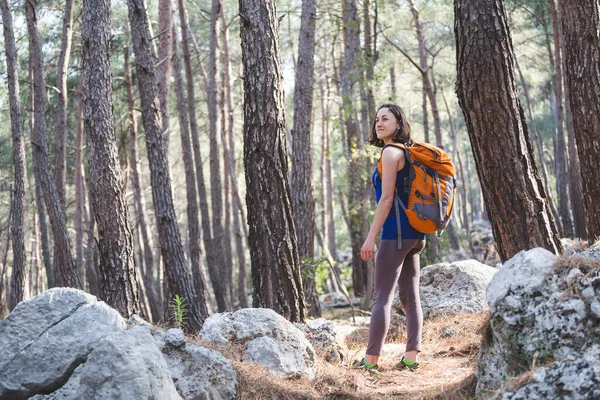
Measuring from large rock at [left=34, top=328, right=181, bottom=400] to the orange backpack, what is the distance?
1820 millimetres

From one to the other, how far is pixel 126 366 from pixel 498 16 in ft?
10.7

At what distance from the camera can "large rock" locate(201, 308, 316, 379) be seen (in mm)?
4359

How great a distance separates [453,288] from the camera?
21.9ft

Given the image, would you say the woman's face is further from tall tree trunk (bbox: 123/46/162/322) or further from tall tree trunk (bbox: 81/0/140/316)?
tall tree trunk (bbox: 123/46/162/322)

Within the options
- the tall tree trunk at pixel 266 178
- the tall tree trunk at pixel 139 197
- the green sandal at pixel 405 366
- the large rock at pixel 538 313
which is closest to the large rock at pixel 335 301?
the tall tree trunk at pixel 139 197

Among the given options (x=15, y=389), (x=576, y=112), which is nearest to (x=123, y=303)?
(x=15, y=389)

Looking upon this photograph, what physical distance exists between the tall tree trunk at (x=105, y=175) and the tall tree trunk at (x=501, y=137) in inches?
163

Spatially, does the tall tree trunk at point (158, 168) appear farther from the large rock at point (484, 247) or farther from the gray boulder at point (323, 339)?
the large rock at point (484, 247)

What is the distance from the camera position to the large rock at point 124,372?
2994mm

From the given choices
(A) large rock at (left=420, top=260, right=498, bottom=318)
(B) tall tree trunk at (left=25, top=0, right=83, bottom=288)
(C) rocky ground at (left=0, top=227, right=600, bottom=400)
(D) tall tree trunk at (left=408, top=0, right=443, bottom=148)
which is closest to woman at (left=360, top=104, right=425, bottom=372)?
(C) rocky ground at (left=0, top=227, right=600, bottom=400)

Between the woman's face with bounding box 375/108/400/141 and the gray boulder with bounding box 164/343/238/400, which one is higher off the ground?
the woman's face with bounding box 375/108/400/141

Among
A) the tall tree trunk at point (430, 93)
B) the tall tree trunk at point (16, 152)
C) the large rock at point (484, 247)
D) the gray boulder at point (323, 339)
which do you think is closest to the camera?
the gray boulder at point (323, 339)

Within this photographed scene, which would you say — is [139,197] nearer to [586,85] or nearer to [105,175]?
[105,175]

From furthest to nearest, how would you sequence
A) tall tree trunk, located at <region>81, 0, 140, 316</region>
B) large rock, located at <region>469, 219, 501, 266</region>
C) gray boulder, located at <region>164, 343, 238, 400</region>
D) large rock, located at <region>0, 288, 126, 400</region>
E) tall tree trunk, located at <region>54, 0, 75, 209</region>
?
large rock, located at <region>469, 219, 501, 266</region>
tall tree trunk, located at <region>54, 0, 75, 209</region>
tall tree trunk, located at <region>81, 0, 140, 316</region>
gray boulder, located at <region>164, 343, 238, 400</region>
large rock, located at <region>0, 288, 126, 400</region>
